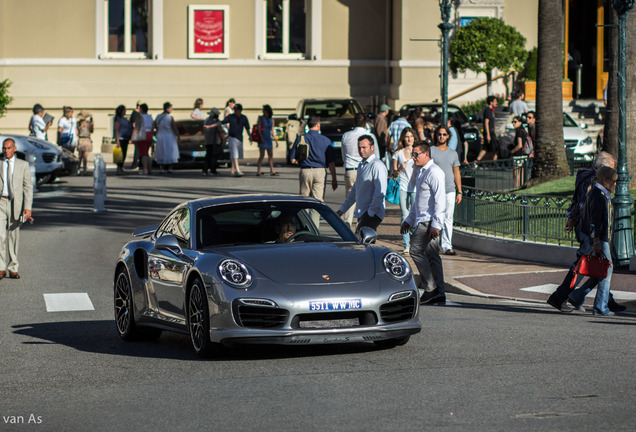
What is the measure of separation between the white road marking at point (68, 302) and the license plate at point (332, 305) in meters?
5.30

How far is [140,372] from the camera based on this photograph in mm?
9391

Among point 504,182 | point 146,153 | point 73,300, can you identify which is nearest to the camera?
point 73,300

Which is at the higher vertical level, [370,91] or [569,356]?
[370,91]

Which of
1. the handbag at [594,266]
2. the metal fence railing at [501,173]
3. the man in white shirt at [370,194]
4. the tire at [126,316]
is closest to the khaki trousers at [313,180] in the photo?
the metal fence railing at [501,173]

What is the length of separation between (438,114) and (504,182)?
11.7 metres

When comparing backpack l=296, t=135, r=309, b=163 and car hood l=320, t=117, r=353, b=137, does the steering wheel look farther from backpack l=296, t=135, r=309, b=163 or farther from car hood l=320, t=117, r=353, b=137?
car hood l=320, t=117, r=353, b=137

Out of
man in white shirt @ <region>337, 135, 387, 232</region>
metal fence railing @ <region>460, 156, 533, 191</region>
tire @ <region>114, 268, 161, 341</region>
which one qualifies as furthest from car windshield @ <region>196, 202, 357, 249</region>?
metal fence railing @ <region>460, 156, 533, 191</region>

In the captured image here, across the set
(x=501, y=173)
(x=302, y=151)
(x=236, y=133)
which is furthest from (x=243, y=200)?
(x=236, y=133)

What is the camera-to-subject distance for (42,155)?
3047 cm

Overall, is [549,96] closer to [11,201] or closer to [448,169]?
[448,169]

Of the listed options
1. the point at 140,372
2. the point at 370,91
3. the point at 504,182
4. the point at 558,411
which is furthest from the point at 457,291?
the point at 370,91

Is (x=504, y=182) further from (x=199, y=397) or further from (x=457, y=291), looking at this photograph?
(x=199, y=397)

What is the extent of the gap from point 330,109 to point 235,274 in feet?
91.6

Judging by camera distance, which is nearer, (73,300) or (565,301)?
(565,301)
